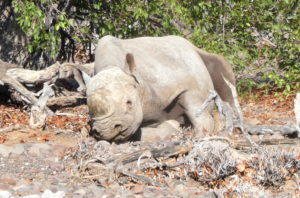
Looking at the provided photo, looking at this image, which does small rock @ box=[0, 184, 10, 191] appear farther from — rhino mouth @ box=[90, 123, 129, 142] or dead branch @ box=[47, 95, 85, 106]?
dead branch @ box=[47, 95, 85, 106]

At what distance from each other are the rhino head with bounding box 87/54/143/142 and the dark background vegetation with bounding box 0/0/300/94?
3.10m

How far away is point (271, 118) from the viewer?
9867 mm

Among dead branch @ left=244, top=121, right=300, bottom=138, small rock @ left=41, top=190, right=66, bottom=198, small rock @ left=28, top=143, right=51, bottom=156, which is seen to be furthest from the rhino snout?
dead branch @ left=244, top=121, right=300, bottom=138

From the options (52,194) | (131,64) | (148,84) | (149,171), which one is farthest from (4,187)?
(148,84)

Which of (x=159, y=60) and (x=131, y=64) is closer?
(x=131, y=64)

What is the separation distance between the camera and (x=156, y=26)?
11.3 metres

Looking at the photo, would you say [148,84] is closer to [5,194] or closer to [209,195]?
[209,195]

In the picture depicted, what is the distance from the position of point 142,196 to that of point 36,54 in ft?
21.8

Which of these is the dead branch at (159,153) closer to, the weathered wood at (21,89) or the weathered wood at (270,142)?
the weathered wood at (270,142)

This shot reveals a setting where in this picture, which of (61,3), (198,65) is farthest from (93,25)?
(198,65)

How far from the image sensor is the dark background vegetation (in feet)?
33.7

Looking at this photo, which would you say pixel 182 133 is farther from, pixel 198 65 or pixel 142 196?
pixel 142 196

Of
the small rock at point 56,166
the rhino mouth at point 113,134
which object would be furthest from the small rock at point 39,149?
the rhino mouth at point 113,134

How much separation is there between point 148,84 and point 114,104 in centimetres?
108
